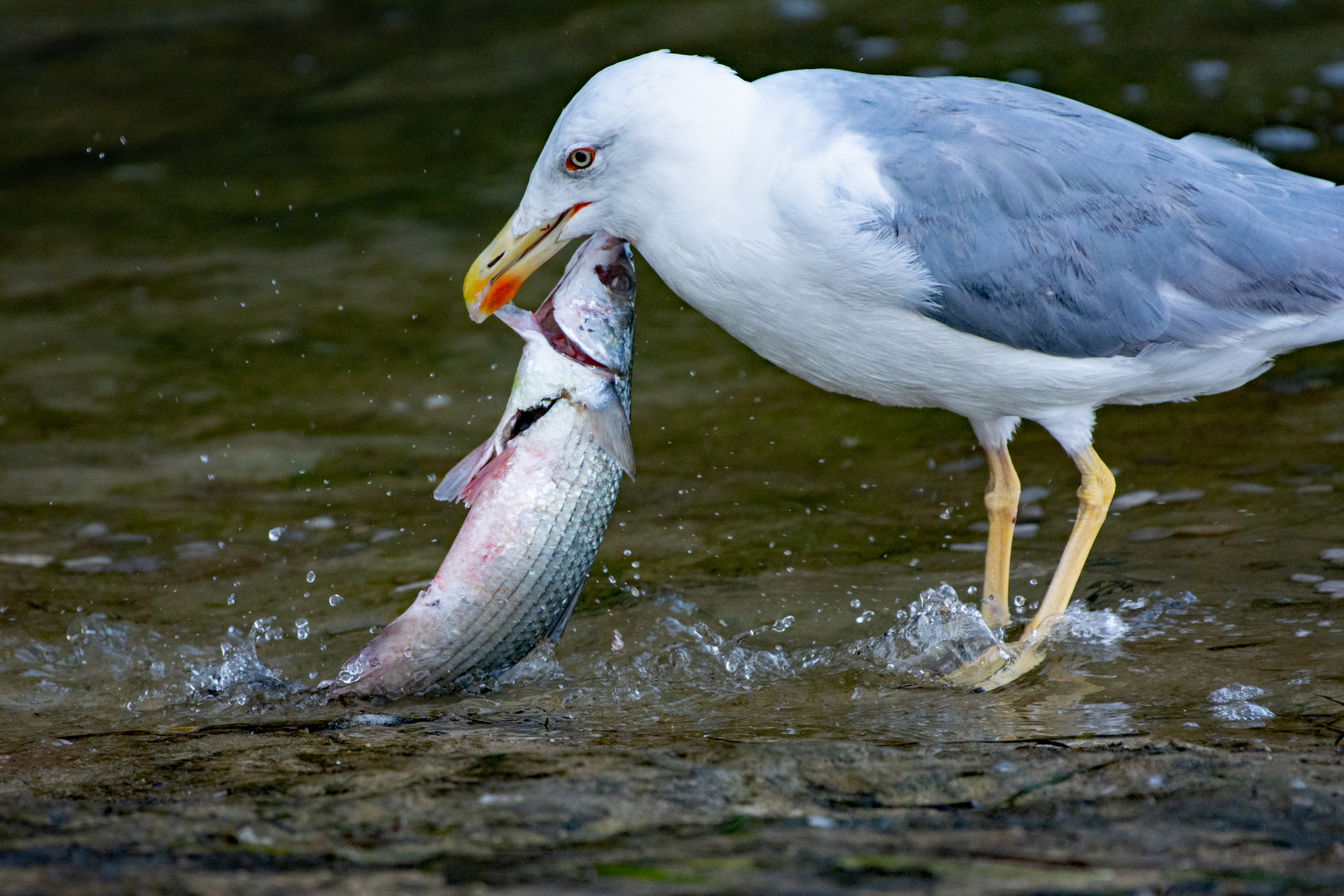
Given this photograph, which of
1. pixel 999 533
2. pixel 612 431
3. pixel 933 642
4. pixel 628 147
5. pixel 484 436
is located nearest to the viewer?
pixel 628 147

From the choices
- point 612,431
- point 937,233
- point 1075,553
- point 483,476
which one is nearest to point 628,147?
point 612,431

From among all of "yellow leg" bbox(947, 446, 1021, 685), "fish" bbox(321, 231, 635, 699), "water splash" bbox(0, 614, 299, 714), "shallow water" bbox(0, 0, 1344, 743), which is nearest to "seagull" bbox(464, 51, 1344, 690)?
"fish" bbox(321, 231, 635, 699)

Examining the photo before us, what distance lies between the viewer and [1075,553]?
4820 mm

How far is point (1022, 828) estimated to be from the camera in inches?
130

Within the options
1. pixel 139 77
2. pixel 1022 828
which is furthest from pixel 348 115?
pixel 1022 828

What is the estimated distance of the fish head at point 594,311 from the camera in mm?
4375

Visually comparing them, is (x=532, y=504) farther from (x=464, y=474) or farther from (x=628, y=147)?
(x=628, y=147)

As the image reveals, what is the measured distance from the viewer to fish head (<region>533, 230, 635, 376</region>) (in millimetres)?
4375

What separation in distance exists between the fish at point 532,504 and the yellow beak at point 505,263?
64 millimetres

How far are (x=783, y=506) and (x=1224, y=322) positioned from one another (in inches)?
82.6

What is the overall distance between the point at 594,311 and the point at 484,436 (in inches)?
97.7

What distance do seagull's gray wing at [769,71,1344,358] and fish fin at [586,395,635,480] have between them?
0.95m

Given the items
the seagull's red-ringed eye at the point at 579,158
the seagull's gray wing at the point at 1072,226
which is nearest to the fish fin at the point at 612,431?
the seagull's red-ringed eye at the point at 579,158

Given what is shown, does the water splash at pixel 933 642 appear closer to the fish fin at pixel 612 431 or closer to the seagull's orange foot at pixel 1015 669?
the seagull's orange foot at pixel 1015 669
